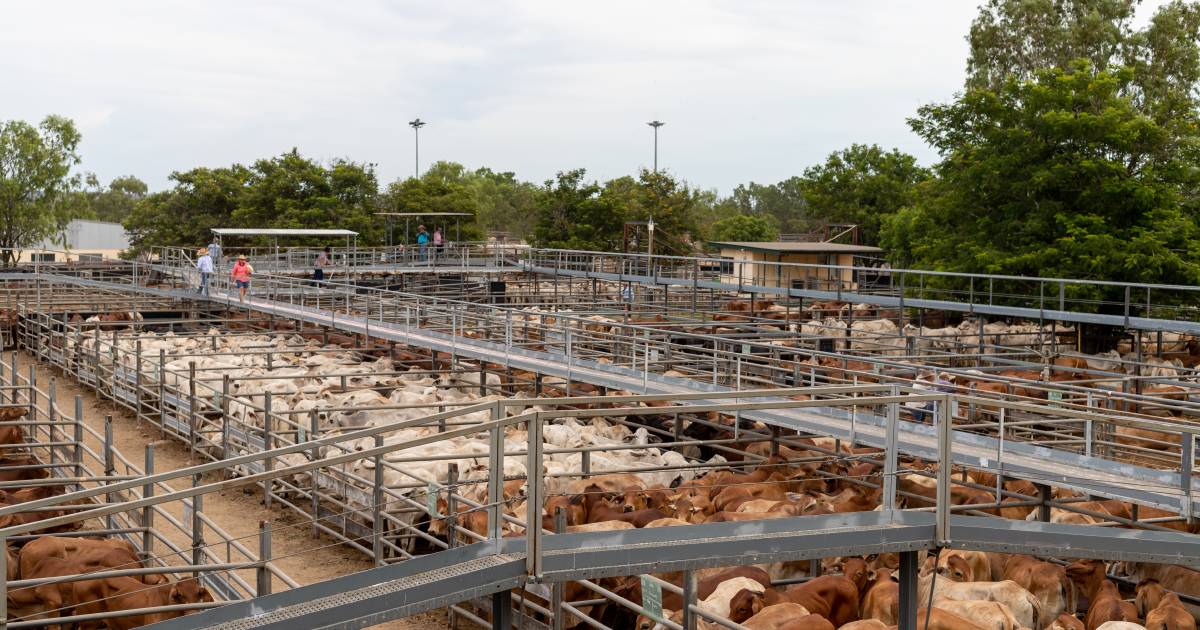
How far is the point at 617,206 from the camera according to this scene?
64062 mm

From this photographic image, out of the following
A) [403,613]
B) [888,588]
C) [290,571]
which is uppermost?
→ [403,613]

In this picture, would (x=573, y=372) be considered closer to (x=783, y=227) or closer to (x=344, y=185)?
(x=344, y=185)

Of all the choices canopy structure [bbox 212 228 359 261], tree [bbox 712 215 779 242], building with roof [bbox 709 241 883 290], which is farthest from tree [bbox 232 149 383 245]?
tree [bbox 712 215 779 242]

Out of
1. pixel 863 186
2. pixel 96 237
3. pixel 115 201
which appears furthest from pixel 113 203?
pixel 863 186

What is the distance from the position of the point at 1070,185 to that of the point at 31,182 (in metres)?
59.2

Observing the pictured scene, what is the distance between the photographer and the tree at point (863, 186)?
213 feet

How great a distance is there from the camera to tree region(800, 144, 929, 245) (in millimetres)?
64938

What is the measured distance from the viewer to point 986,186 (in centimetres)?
3581

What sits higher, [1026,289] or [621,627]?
[1026,289]

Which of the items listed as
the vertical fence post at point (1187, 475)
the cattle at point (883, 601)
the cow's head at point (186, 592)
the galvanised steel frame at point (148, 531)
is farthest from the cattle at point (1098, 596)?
the cow's head at point (186, 592)

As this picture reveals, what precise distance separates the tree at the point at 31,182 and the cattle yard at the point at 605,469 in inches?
1424

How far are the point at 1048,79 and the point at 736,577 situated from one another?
1168 inches

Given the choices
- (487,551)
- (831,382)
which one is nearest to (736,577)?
(487,551)

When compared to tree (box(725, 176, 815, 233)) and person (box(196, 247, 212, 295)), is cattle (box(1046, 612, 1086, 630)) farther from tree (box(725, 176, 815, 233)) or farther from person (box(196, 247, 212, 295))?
tree (box(725, 176, 815, 233))
